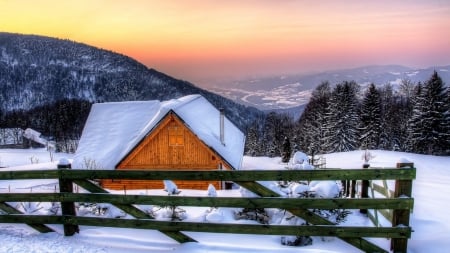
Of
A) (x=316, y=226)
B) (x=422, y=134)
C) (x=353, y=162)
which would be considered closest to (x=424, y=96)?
(x=422, y=134)

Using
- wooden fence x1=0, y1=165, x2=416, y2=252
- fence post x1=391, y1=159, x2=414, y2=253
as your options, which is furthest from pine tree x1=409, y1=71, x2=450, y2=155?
wooden fence x1=0, y1=165, x2=416, y2=252

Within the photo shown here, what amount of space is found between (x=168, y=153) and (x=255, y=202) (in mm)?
17115

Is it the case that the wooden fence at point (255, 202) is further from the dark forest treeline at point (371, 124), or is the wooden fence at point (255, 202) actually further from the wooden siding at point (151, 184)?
the dark forest treeline at point (371, 124)

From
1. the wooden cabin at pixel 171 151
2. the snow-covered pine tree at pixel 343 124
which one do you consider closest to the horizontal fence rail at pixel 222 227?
the wooden cabin at pixel 171 151

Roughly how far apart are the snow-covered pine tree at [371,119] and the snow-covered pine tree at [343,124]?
53.5 inches

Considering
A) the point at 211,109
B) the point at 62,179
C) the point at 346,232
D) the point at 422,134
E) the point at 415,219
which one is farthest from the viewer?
the point at 422,134

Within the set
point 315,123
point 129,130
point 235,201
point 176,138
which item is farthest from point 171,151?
point 315,123

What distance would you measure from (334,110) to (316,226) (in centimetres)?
5217

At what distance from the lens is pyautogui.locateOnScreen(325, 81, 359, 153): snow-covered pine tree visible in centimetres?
5303

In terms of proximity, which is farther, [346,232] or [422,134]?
[422,134]

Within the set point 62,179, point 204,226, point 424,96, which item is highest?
point 424,96

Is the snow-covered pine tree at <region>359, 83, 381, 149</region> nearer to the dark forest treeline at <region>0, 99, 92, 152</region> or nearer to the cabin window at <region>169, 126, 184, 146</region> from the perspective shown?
the cabin window at <region>169, 126, 184, 146</region>

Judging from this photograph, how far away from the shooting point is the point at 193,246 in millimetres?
5578

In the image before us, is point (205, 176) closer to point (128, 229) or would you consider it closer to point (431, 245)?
point (128, 229)
